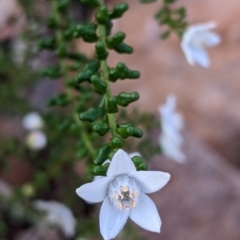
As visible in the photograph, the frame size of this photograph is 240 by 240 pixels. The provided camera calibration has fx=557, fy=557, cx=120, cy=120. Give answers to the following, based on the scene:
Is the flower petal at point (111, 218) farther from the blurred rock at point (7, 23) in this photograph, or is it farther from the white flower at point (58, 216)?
the blurred rock at point (7, 23)

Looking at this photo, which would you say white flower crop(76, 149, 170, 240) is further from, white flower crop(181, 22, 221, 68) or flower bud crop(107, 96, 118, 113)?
white flower crop(181, 22, 221, 68)

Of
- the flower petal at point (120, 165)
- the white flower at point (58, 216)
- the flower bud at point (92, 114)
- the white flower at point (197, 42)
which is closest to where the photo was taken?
the flower petal at point (120, 165)

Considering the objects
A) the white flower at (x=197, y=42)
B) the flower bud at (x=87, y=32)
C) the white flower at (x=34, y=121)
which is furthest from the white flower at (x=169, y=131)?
the flower bud at (x=87, y=32)

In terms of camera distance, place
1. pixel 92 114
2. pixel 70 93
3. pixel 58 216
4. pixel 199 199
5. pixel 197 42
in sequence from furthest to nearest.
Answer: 1. pixel 199 199
2. pixel 58 216
3. pixel 197 42
4. pixel 70 93
5. pixel 92 114

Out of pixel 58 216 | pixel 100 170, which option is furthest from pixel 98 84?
pixel 58 216

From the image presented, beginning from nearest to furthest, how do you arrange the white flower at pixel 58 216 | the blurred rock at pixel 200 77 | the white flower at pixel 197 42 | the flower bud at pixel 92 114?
the flower bud at pixel 92 114 → the white flower at pixel 197 42 → the white flower at pixel 58 216 → the blurred rock at pixel 200 77

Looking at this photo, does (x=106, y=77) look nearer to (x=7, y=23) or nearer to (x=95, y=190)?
(x=95, y=190)

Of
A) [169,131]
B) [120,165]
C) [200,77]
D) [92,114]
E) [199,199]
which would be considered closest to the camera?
[120,165]

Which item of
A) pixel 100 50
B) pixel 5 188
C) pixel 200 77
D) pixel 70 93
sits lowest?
pixel 100 50
